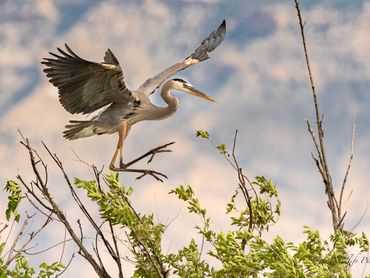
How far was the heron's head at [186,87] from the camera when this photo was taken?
6680 millimetres

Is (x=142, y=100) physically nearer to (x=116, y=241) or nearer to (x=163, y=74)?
(x=163, y=74)

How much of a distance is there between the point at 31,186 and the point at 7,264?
0.97m

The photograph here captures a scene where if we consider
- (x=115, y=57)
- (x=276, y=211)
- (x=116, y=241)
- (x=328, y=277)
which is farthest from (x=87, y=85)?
(x=328, y=277)

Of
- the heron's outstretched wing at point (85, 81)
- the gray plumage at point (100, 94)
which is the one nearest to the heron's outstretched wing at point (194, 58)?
the gray plumage at point (100, 94)

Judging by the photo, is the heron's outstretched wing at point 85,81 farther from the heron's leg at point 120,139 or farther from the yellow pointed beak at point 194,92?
the yellow pointed beak at point 194,92

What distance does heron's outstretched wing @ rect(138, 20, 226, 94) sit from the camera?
22.9 ft

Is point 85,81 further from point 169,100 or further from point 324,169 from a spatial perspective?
point 324,169

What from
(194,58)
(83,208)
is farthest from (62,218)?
(194,58)

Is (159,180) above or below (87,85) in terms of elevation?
below

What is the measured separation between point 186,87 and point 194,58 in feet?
4.95

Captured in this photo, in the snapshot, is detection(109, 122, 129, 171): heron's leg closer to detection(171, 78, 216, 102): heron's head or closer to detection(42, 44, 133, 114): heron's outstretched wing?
detection(42, 44, 133, 114): heron's outstretched wing

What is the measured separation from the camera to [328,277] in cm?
440

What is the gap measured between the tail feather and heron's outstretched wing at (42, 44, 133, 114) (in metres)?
0.11

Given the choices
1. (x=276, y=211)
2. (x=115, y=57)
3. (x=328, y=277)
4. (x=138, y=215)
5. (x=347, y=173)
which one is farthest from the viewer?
(x=276, y=211)
